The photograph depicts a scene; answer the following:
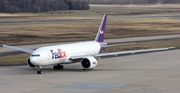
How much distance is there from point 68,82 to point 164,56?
1029 inches

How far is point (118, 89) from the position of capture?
3659 cm

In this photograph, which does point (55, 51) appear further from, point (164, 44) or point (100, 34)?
point (164, 44)

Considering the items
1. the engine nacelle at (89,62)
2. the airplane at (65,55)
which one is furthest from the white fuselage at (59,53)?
the engine nacelle at (89,62)

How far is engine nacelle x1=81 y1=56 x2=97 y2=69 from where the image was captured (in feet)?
155

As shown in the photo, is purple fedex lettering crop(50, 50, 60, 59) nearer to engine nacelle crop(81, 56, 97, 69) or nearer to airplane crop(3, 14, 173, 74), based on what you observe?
airplane crop(3, 14, 173, 74)

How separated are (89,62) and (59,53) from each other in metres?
3.40

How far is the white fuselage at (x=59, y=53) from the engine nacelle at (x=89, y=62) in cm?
167

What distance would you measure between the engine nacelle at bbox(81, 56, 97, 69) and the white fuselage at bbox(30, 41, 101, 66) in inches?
65.6

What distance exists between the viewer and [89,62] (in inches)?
1865

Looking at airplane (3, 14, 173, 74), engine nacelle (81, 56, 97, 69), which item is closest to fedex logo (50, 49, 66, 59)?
airplane (3, 14, 173, 74)

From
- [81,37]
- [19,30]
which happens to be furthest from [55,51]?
[19,30]

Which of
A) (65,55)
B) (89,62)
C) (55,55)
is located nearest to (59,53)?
(55,55)

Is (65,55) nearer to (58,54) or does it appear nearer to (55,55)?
(58,54)

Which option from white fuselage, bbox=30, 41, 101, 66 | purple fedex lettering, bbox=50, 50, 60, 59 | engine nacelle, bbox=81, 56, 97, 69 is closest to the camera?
white fuselage, bbox=30, 41, 101, 66
